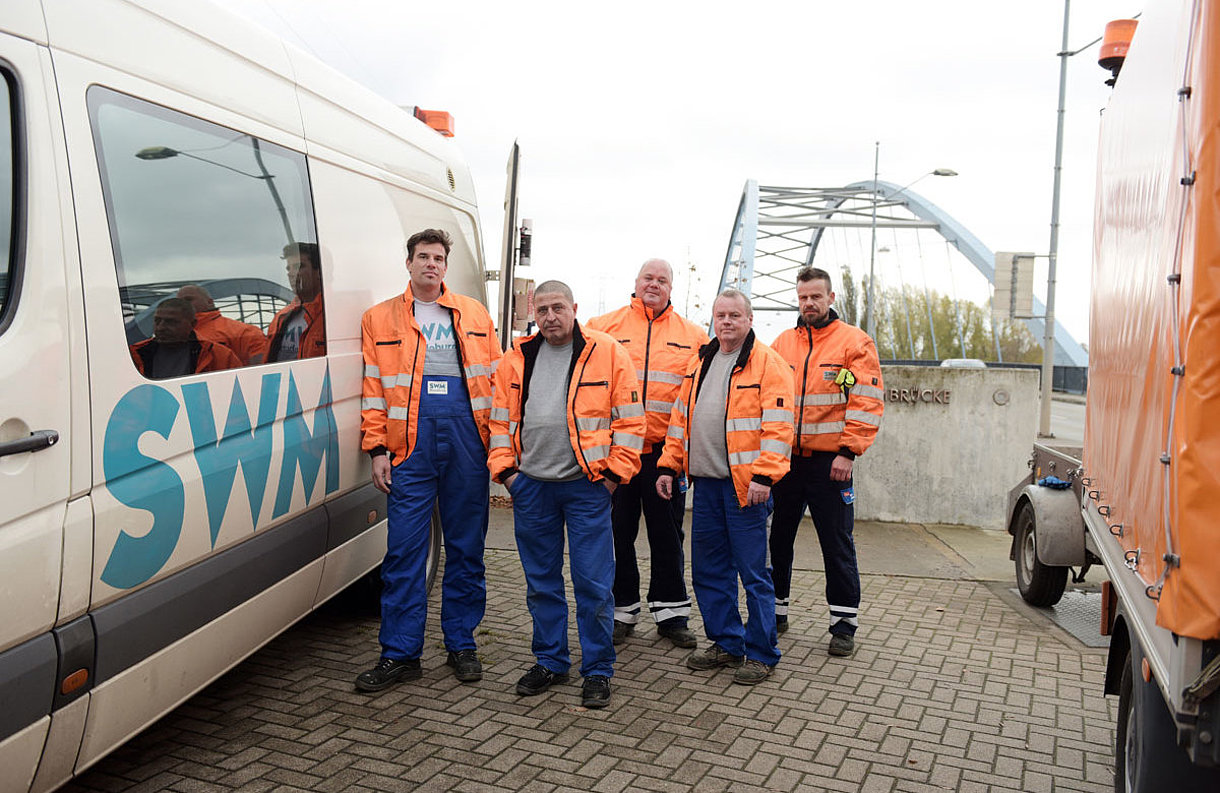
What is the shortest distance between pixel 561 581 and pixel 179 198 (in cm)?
236

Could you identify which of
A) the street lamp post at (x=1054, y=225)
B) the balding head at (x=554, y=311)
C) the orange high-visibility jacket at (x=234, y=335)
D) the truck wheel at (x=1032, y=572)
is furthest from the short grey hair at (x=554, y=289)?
the street lamp post at (x=1054, y=225)

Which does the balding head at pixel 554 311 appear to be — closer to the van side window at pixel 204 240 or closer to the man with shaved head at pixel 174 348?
the van side window at pixel 204 240

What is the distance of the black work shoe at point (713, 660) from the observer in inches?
199

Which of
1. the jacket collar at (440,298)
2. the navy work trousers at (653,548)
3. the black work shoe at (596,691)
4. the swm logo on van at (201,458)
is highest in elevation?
the jacket collar at (440,298)

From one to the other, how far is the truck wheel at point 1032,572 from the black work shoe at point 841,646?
56.5 inches

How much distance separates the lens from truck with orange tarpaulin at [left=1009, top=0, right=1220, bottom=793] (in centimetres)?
213

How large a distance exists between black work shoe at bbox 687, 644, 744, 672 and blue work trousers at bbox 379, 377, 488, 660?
3.47 ft

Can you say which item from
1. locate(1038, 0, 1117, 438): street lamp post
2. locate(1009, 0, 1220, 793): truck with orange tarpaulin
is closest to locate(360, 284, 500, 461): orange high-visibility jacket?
locate(1009, 0, 1220, 793): truck with orange tarpaulin

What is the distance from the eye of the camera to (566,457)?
4574 mm

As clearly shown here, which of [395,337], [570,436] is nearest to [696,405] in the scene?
[570,436]

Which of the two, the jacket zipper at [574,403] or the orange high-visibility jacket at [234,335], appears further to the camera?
the jacket zipper at [574,403]

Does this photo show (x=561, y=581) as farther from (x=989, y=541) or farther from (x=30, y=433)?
(x=989, y=541)

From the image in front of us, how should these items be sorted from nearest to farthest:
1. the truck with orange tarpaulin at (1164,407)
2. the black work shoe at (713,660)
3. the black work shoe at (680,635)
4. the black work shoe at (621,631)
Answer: the truck with orange tarpaulin at (1164,407)
the black work shoe at (713,660)
the black work shoe at (680,635)
the black work shoe at (621,631)

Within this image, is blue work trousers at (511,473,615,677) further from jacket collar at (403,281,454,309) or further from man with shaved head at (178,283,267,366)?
Result: man with shaved head at (178,283,267,366)
